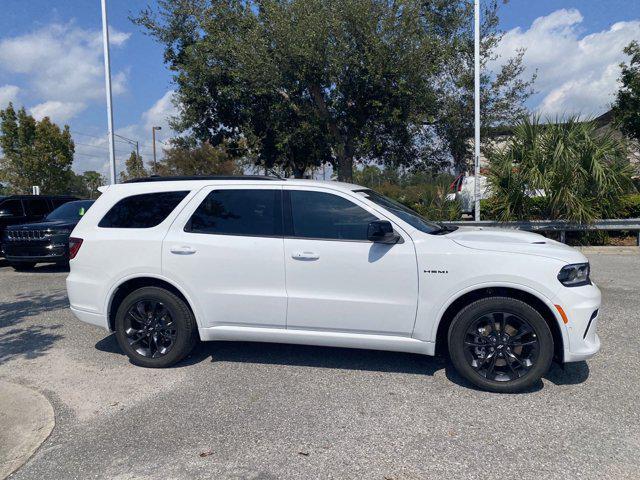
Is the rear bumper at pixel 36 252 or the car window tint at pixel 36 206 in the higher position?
the car window tint at pixel 36 206

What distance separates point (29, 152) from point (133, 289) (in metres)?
35.6

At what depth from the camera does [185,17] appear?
15617mm

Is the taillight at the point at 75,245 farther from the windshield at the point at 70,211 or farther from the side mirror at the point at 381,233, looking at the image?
the windshield at the point at 70,211

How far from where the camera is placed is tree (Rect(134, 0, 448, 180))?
1237 cm

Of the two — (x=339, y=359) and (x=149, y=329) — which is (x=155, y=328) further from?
(x=339, y=359)

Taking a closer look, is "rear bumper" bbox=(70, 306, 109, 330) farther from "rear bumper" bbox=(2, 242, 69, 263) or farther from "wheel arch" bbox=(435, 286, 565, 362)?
"rear bumper" bbox=(2, 242, 69, 263)

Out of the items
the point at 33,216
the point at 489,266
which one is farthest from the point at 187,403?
the point at 33,216

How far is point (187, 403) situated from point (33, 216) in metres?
11.5

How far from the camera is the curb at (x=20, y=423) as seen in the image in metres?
3.36

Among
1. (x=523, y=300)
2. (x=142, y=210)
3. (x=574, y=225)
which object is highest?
(x=142, y=210)

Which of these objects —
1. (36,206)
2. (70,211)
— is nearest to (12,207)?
(36,206)

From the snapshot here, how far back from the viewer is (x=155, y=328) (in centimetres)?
489

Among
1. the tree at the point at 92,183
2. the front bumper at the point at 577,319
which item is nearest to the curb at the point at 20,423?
the front bumper at the point at 577,319

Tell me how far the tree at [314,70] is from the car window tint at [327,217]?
28.2 feet
